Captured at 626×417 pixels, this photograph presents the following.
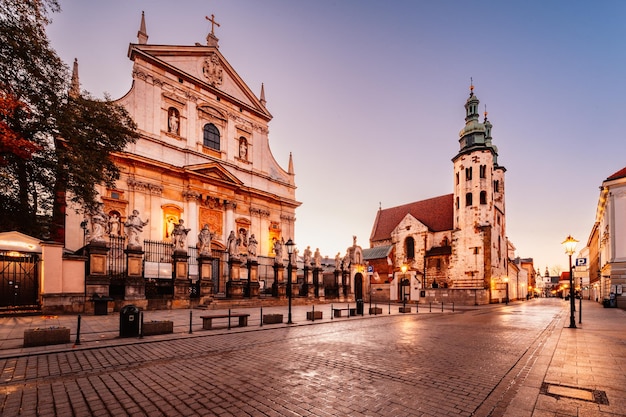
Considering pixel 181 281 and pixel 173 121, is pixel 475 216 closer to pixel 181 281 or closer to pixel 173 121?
pixel 181 281

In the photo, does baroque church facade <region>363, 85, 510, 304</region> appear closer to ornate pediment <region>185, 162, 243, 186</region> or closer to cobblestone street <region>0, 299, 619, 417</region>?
ornate pediment <region>185, 162, 243, 186</region>

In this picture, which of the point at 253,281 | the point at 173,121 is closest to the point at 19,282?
the point at 253,281

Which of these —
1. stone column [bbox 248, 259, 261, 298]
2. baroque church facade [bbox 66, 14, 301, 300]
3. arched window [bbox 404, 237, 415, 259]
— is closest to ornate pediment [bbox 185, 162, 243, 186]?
baroque church facade [bbox 66, 14, 301, 300]

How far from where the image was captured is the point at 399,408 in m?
4.97

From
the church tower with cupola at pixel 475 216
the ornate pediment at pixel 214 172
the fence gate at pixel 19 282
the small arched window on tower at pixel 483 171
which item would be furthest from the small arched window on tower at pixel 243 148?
the small arched window on tower at pixel 483 171

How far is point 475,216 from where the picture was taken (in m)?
39.5

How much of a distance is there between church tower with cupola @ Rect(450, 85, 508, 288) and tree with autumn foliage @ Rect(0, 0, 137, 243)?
3664cm

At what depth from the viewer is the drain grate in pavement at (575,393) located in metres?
5.41

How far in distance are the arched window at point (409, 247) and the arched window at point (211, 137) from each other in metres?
27.7

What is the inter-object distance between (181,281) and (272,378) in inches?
591

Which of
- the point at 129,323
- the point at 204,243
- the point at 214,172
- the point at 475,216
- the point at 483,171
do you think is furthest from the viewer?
the point at 483,171

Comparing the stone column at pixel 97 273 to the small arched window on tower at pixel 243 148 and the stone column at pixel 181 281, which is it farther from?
the small arched window on tower at pixel 243 148

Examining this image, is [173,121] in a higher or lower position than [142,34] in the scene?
lower

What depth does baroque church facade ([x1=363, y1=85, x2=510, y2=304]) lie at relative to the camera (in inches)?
1490
